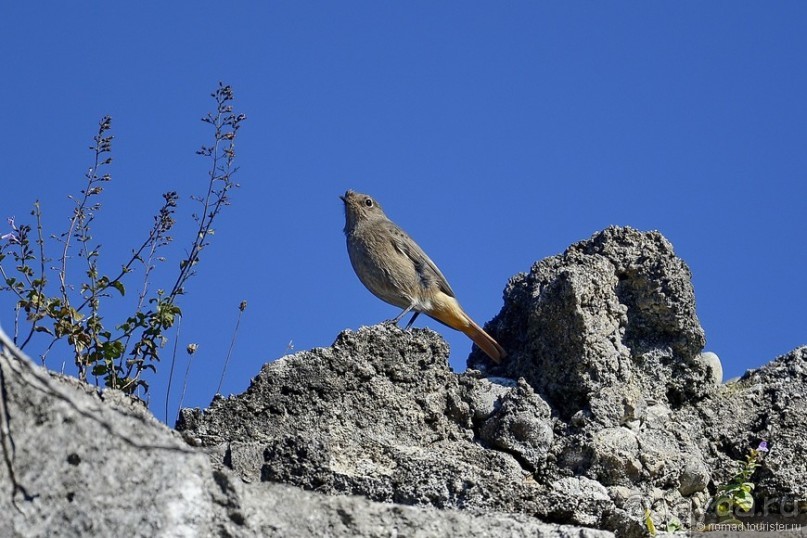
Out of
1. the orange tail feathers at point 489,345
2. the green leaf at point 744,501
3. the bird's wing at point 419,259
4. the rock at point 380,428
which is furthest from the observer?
the bird's wing at point 419,259

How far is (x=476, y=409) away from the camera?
5.59 m

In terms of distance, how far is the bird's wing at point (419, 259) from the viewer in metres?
10.3

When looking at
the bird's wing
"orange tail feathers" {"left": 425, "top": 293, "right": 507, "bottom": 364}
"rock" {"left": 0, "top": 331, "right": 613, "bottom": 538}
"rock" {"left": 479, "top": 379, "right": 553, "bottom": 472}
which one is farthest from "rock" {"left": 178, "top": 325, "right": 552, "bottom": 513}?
the bird's wing

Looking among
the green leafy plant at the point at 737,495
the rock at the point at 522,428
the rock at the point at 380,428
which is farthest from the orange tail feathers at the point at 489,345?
the green leafy plant at the point at 737,495

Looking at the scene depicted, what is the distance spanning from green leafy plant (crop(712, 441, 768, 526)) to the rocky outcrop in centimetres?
8

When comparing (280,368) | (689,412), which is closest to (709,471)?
(689,412)

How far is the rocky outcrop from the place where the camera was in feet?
10.5

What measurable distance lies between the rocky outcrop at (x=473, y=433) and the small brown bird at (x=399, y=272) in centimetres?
304

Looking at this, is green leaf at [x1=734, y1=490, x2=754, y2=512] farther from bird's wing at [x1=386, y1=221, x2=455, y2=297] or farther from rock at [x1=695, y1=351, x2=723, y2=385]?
bird's wing at [x1=386, y1=221, x2=455, y2=297]

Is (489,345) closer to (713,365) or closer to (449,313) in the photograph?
(713,365)

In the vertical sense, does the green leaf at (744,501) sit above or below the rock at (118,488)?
above

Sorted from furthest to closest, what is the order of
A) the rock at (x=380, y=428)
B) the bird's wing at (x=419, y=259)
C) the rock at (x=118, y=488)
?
the bird's wing at (x=419, y=259) < the rock at (x=380, y=428) < the rock at (x=118, y=488)

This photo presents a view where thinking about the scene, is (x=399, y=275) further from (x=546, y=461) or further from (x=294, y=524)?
(x=294, y=524)

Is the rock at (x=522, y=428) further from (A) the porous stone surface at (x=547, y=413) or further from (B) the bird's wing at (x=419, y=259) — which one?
(B) the bird's wing at (x=419, y=259)
